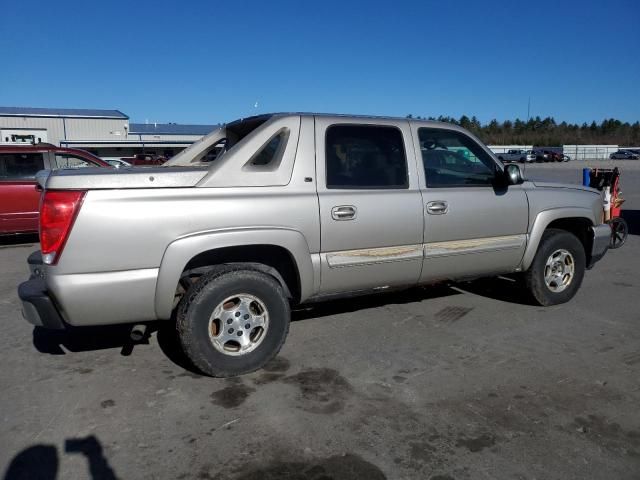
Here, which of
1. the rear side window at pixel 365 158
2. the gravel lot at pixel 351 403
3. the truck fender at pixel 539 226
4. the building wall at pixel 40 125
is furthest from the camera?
the building wall at pixel 40 125

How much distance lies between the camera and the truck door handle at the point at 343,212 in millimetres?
4055

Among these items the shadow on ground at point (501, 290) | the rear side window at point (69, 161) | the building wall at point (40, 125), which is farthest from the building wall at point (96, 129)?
the shadow on ground at point (501, 290)

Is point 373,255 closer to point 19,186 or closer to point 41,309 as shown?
point 41,309

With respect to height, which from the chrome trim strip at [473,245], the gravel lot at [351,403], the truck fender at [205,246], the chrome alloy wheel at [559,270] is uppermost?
the truck fender at [205,246]

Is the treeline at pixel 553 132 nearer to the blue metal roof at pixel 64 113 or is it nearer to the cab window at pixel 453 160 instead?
the blue metal roof at pixel 64 113

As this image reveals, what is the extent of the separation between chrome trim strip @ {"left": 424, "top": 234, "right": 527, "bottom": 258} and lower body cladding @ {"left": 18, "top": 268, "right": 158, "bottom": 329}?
2.30 m

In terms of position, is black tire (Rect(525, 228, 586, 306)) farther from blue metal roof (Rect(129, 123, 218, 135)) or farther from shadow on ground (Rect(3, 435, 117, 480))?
blue metal roof (Rect(129, 123, 218, 135))

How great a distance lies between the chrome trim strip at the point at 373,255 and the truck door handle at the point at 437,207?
30 centimetres

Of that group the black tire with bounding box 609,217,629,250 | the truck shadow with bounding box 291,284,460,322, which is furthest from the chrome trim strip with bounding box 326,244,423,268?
the black tire with bounding box 609,217,629,250

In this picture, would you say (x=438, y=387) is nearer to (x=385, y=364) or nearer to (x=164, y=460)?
(x=385, y=364)

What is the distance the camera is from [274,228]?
3809 millimetres

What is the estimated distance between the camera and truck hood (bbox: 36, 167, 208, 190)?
332cm

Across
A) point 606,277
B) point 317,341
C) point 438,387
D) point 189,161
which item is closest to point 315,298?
point 317,341

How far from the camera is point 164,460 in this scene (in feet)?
9.46
